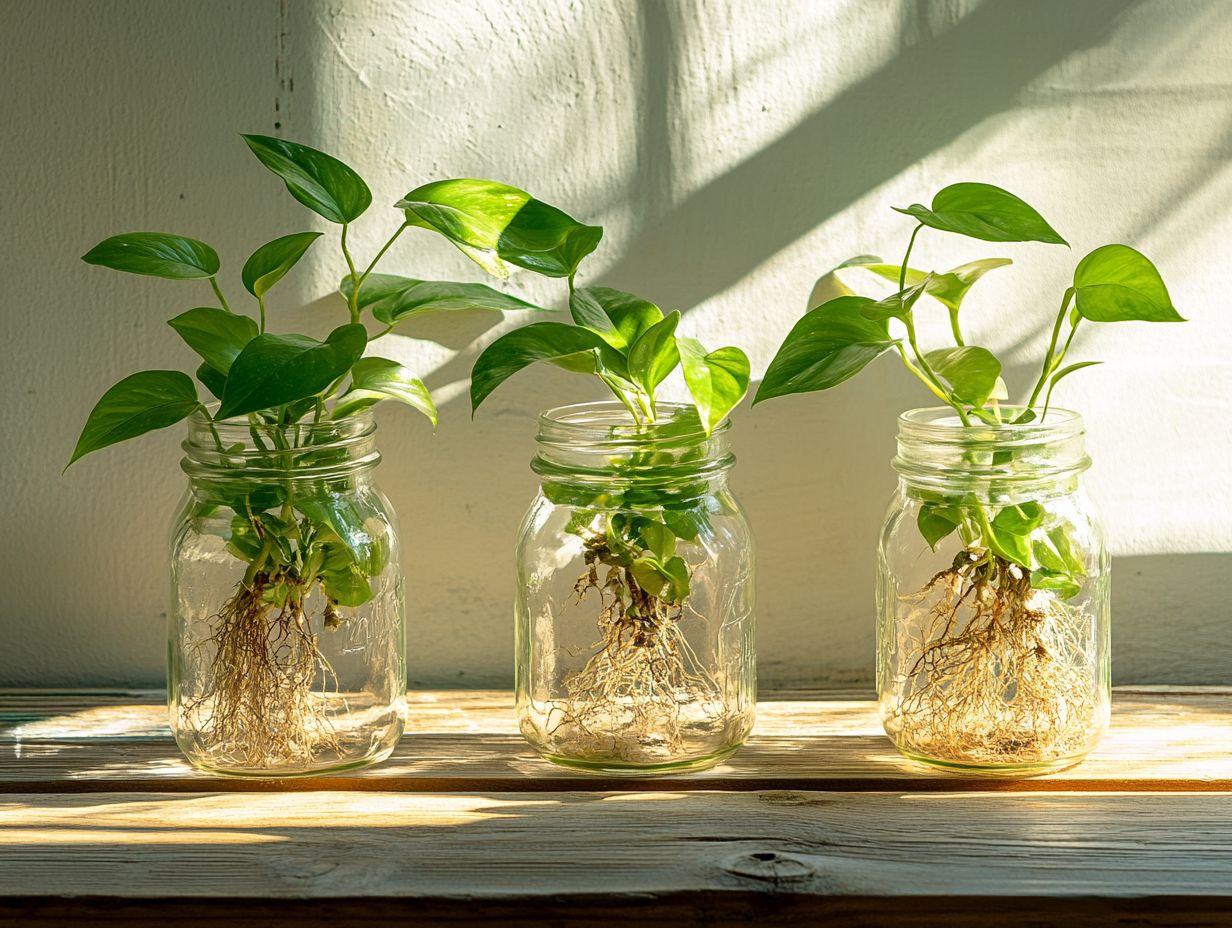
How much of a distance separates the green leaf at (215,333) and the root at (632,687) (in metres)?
0.30

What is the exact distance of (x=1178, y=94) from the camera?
3.68 feet

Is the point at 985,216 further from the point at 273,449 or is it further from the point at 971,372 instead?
the point at 273,449

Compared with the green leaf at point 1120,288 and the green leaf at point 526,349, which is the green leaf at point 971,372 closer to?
the green leaf at point 1120,288

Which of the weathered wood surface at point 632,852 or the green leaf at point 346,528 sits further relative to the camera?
the green leaf at point 346,528

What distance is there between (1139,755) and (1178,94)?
1.87 ft

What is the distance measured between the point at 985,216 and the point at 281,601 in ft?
1.91

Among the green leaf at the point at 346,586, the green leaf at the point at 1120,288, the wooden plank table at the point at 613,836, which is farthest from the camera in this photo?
the green leaf at the point at 346,586

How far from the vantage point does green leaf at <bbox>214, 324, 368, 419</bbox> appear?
804 mm

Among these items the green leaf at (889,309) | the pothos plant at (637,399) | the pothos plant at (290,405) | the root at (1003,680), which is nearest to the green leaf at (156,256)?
the pothos plant at (290,405)

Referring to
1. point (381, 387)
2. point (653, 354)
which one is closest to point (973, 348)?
point (653, 354)

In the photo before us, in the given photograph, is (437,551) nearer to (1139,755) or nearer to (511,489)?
(511,489)

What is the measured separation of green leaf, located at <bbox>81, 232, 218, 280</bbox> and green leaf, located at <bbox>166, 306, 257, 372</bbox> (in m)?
0.03

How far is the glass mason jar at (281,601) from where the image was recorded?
0.96m

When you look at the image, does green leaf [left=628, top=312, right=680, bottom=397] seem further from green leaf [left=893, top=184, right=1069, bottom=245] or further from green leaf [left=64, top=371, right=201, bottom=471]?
green leaf [left=64, top=371, right=201, bottom=471]
